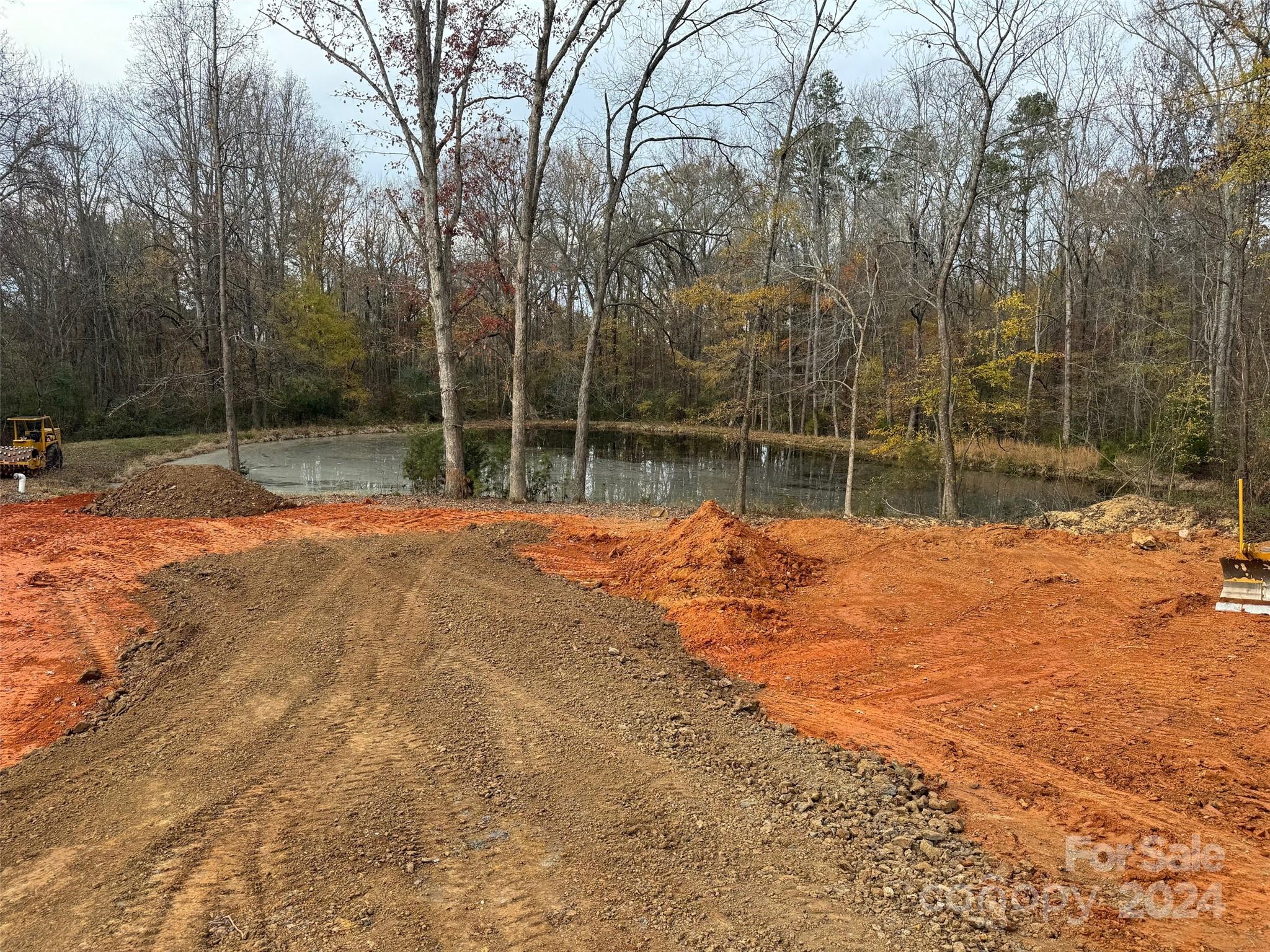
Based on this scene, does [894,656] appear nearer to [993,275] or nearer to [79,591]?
[79,591]

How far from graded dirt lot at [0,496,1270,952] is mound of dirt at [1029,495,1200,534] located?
163 inches

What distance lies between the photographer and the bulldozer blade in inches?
299

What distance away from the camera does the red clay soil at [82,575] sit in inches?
224

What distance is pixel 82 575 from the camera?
9.02 meters

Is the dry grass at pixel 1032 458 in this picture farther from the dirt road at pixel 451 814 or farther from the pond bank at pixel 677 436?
the dirt road at pixel 451 814

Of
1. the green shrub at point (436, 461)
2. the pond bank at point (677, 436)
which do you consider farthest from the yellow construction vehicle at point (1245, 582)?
the green shrub at point (436, 461)

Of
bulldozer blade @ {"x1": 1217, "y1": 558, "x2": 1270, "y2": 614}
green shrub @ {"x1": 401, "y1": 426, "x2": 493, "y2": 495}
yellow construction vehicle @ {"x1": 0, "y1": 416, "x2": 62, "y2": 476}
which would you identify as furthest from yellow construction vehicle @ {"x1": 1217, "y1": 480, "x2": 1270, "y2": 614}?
yellow construction vehicle @ {"x1": 0, "y1": 416, "x2": 62, "y2": 476}

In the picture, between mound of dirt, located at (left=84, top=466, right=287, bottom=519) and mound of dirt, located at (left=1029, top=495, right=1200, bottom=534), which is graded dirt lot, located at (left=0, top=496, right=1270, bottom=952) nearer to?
mound of dirt, located at (left=84, top=466, right=287, bottom=519)

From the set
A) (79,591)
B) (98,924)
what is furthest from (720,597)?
(79,591)

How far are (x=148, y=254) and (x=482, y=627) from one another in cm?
3740

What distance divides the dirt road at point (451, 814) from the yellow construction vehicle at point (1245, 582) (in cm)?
570

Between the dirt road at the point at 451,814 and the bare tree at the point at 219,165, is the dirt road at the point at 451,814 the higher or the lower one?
the lower one

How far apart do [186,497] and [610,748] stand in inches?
459

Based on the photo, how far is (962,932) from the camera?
306cm
